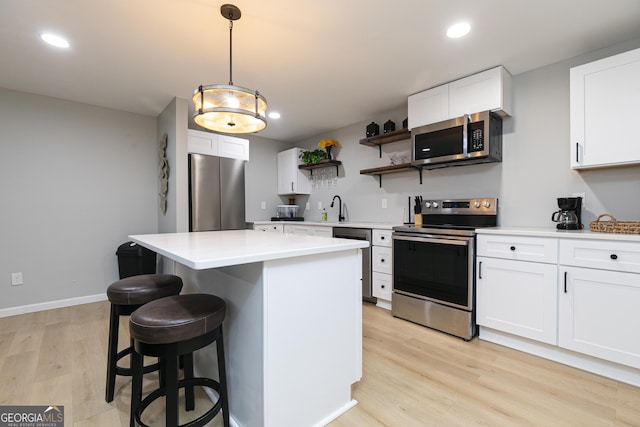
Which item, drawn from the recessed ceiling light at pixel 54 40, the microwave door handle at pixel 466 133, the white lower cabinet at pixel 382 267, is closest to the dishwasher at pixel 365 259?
the white lower cabinet at pixel 382 267

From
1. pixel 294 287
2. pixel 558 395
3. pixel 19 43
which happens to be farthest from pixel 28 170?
pixel 558 395

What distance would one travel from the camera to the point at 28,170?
319cm

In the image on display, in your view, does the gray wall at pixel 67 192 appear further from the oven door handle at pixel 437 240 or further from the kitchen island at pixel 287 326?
the oven door handle at pixel 437 240

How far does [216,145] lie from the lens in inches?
153

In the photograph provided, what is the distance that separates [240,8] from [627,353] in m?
3.22

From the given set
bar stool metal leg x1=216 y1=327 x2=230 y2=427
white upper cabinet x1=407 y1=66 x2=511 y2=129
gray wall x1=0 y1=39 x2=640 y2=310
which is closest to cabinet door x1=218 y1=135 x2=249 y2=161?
gray wall x1=0 y1=39 x2=640 y2=310


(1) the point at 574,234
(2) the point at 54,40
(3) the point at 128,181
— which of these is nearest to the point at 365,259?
(1) the point at 574,234

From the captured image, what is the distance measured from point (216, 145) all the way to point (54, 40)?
185cm

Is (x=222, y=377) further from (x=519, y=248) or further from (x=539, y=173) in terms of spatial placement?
(x=539, y=173)

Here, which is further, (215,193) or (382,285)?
(215,193)

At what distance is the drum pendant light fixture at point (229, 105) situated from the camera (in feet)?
5.64

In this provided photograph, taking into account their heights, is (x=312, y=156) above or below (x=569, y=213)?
above

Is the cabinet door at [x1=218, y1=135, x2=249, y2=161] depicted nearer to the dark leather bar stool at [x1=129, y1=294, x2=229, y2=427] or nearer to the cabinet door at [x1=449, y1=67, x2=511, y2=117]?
the cabinet door at [x1=449, y1=67, x2=511, y2=117]

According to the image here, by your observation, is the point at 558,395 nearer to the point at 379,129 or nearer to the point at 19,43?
the point at 379,129
